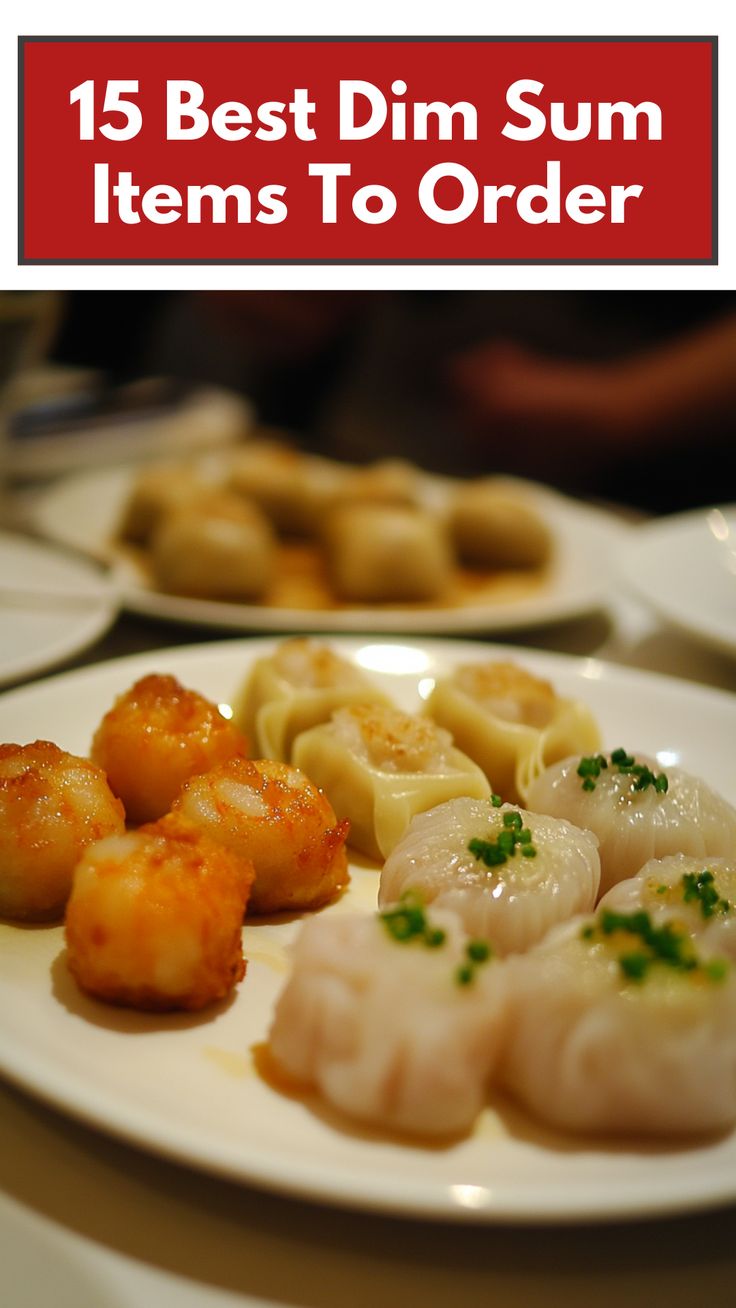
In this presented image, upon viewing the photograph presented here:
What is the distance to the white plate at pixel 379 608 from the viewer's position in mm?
2711

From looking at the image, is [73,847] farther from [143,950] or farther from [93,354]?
[93,354]

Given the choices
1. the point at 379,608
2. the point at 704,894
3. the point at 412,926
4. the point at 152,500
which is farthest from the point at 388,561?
the point at 412,926

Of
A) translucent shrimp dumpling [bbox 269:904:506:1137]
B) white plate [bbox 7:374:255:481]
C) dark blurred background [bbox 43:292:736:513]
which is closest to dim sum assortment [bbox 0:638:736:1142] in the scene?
translucent shrimp dumpling [bbox 269:904:506:1137]

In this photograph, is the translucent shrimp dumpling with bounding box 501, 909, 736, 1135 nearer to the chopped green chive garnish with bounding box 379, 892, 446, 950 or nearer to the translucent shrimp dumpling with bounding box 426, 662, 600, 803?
the chopped green chive garnish with bounding box 379, 892, 446, 950

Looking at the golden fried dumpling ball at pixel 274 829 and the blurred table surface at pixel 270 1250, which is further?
the golden fried dumpling ball at pixel 274 829

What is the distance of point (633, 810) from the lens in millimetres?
1668

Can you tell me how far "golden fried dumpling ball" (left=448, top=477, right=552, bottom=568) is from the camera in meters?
3.32

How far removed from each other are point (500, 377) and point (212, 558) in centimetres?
336

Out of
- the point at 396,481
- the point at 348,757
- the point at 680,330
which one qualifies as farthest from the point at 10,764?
the point at 680,330

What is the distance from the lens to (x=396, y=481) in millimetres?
3637

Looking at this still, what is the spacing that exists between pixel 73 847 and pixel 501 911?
53 cm

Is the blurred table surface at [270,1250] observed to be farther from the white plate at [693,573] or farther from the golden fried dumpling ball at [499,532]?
the golden fried dumpling ball at [499,532]

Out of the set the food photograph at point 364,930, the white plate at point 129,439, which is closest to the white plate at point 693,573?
the food photograph at point 364,930

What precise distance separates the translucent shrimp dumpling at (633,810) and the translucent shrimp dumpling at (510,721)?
0.15 meters
